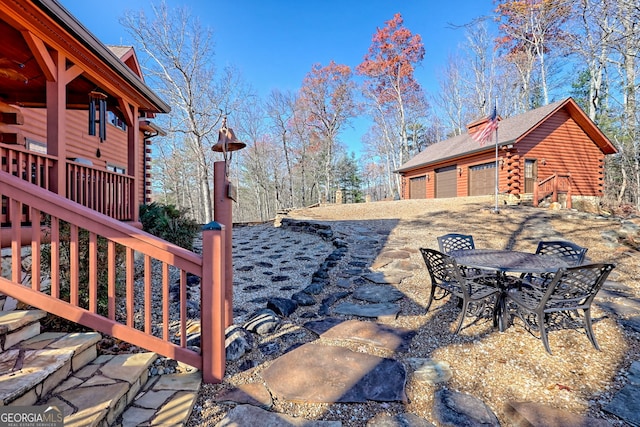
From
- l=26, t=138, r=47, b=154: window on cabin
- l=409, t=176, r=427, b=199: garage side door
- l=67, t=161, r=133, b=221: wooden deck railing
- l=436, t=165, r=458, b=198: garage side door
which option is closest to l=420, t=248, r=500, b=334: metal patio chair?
l=67, t=161, r=133, b=221: wooden deck railing

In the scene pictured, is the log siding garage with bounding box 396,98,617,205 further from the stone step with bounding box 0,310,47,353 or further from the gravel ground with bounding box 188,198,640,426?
the stone step with bounding box 0,310,47,353

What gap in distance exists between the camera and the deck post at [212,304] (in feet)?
6.67

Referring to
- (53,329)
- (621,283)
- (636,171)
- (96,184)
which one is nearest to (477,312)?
(621,283)

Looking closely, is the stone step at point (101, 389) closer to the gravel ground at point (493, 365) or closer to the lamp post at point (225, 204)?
the gravel ground at point (493, 365)

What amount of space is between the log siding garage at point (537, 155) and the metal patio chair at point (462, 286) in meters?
10.3

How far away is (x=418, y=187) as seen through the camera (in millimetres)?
18422

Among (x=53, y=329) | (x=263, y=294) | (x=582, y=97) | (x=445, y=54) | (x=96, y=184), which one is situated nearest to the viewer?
(x=53, y=329)

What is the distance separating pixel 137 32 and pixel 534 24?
1920 cm

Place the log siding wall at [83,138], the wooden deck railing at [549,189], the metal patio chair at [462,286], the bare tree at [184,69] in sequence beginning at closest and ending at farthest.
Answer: the metal patio chair at [462,286]
the log siding wall at [83,138]
the wooden deck railing at [549,189]
the bare tree at [184,69]

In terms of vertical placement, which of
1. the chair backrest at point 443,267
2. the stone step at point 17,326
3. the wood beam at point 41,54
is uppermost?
the wood beam at point 41,54

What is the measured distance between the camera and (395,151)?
82.2 ft

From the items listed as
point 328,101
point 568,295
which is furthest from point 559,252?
point 328,101

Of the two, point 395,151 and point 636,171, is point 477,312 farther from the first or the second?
point 395,151

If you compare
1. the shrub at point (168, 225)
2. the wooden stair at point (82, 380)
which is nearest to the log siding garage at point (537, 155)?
the shrub at point (168, 225)
